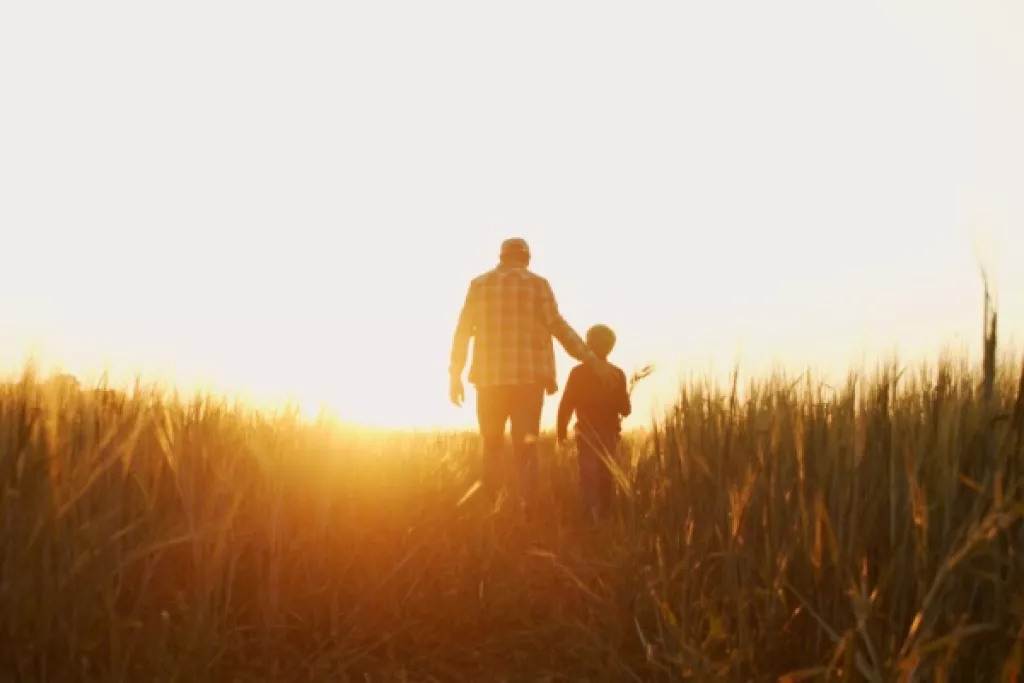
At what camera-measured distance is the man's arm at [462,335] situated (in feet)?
24.1

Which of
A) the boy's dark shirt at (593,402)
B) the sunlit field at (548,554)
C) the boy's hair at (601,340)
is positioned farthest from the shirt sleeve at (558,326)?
the sunlit field at (548,554)

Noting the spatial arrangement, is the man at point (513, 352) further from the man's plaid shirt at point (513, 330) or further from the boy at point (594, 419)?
the boy at point (594, 419)

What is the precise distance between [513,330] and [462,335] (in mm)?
531

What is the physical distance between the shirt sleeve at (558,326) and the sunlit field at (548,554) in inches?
116

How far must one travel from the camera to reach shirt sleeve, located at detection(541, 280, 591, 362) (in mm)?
7219

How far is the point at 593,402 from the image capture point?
7.17m

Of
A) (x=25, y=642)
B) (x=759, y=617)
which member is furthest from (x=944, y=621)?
(x=25, y=642)

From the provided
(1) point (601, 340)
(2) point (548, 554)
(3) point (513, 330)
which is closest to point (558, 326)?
(3) point (513, 330)

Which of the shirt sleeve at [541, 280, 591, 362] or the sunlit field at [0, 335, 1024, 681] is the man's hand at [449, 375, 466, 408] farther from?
the sunlit field at [0, 335, 1024, 681]

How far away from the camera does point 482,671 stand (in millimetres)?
3330

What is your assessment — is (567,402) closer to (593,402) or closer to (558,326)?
(593,402)

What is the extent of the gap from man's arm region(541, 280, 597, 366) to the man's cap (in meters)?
0.32

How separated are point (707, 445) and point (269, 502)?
1.69 metres

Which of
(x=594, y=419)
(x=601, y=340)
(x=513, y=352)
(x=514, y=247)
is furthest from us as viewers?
(x=601, y=340)
